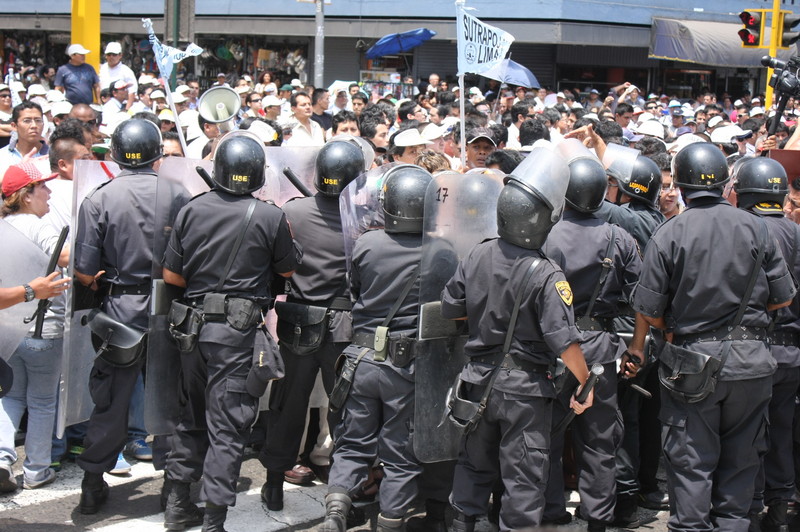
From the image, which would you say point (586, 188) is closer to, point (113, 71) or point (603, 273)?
point (603, 273)

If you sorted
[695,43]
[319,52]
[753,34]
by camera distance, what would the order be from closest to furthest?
[753,34] → [319,52] → [695,43]

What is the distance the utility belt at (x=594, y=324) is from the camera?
5.05m

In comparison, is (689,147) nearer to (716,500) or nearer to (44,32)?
(716,500)

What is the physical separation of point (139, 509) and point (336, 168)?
2.26 metres

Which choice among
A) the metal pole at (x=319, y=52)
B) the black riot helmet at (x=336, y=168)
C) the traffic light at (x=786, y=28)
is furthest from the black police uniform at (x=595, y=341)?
the metal pole at (x=319, y=52)

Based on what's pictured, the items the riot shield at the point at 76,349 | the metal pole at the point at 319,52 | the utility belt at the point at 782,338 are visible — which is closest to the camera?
the utility belt at the point at 782,338

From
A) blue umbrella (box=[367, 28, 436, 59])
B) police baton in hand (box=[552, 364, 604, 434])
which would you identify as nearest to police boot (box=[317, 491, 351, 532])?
police baton in hand (box=[552, 364, 604, 434])

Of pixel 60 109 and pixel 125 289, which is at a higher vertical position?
pixel 60 109

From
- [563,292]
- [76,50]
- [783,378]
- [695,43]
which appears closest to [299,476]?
[563,292]

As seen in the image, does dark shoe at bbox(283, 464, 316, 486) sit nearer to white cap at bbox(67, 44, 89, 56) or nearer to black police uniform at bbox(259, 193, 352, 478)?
black police uniform at bbox(259, 193, 352, 478)

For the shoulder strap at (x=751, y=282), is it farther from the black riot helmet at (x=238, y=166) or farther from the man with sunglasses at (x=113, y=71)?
the man with sunglasses at (x=113, y=71)

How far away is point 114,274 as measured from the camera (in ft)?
17.5

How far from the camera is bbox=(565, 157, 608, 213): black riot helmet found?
200 inches

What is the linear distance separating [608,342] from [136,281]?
8.77 feet
